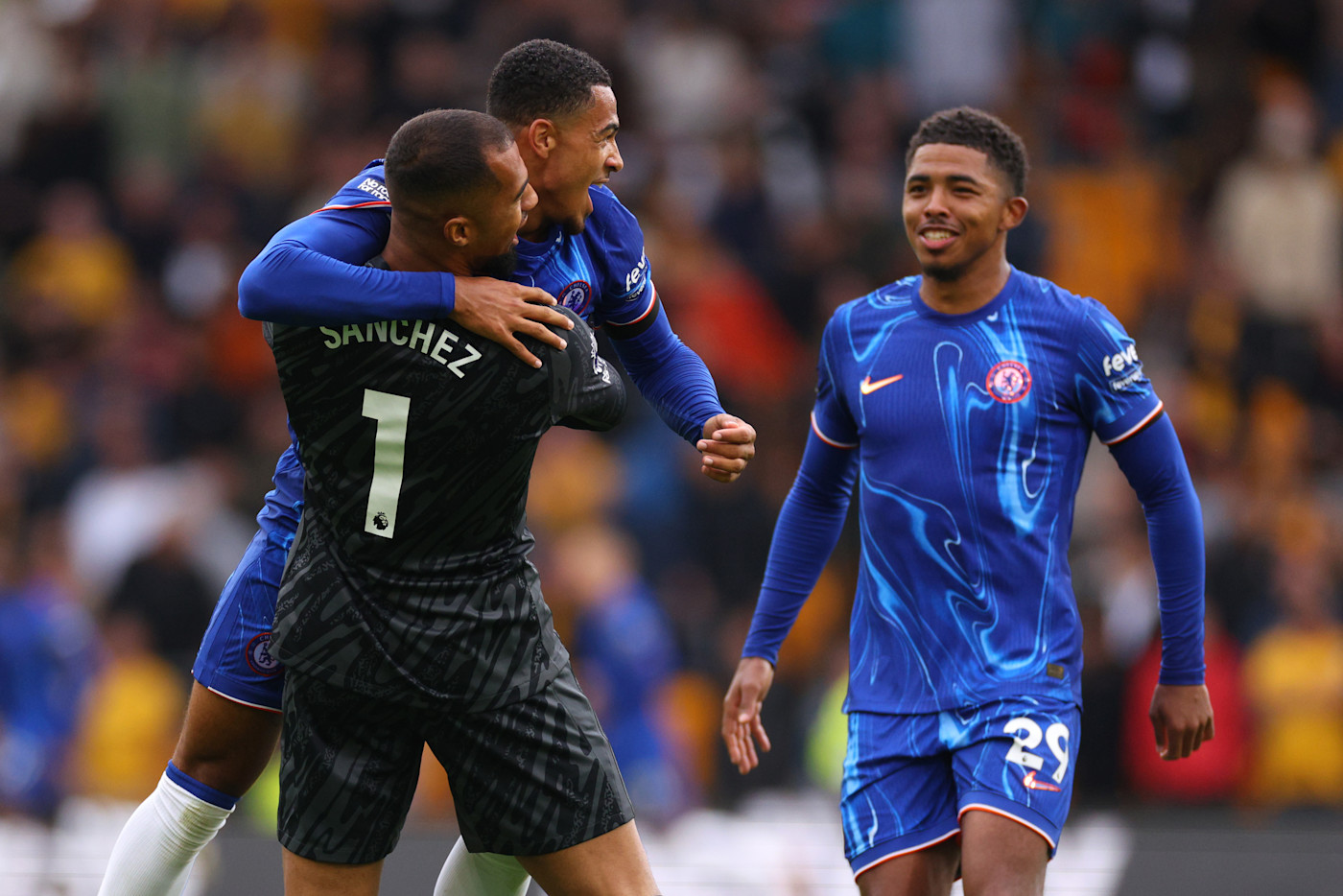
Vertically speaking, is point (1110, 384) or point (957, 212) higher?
point (957, 212)

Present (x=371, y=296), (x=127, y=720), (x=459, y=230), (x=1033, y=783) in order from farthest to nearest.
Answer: (x=127, y=720)
(x=1033, y=783)
(x=459, y=230)
(x=371, y=296)

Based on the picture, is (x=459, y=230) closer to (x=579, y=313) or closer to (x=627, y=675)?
(x=579, y=313)

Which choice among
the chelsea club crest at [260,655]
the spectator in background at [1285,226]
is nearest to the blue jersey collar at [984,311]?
the chelsea club crest at [260,655]

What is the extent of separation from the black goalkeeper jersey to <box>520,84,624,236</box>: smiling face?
0.47 metres

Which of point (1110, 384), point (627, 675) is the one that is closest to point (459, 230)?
point (1110, 384)

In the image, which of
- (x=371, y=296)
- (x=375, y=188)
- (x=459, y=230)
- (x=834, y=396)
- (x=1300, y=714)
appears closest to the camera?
(x=371, y=296)

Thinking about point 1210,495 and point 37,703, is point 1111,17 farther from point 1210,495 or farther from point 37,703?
point 37,703

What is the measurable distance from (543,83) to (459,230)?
0.65m

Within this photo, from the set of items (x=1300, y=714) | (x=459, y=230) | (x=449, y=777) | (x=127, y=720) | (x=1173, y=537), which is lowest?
(x=127, y=720)

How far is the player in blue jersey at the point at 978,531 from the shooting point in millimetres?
4094

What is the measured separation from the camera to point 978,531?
13.7ft

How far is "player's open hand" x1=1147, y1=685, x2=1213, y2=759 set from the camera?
4.23 metres

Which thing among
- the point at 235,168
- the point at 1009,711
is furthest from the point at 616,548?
the point at 1009,711

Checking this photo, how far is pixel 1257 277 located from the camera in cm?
1070
